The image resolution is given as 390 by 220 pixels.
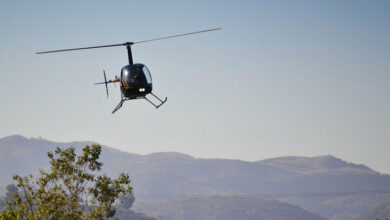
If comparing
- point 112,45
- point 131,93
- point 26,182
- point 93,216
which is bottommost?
point 93,216

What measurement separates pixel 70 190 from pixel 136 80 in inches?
736

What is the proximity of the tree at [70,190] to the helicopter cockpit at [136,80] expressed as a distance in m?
12.6

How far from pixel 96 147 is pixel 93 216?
7.38 m

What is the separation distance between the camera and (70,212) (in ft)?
182

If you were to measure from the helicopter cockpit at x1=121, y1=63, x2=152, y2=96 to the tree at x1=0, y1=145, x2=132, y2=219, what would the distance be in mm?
12560

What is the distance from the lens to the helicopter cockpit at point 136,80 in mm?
43156

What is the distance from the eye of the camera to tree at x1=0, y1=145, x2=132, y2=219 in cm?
5291

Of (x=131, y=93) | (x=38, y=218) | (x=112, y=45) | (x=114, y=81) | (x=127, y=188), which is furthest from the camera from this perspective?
(x=127, y=188)

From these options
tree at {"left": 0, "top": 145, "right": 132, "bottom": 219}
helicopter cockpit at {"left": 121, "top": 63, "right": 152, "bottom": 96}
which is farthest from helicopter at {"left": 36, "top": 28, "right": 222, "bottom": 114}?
tree at {"left": 0, "top": 145, "right": 132, "bottom": 219}

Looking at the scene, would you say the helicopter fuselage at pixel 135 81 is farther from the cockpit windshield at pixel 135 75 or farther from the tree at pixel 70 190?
the tree at pixel 70 190

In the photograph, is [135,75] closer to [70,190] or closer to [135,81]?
[135,81]

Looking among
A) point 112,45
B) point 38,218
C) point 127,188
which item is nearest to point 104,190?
point 127,188

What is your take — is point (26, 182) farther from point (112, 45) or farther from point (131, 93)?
point (112, 45)

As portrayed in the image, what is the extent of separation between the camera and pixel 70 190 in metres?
57.3
